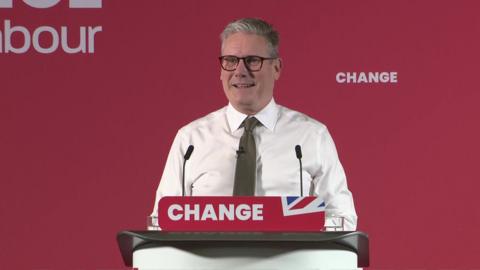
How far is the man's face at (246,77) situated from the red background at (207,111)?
2.57 ft

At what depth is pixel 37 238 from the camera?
436cm

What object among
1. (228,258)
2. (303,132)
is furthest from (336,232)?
(303,132)

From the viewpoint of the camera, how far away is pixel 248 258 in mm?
2381

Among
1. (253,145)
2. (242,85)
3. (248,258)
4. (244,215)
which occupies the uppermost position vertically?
(242,85)

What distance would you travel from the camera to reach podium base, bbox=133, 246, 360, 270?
7.80ft

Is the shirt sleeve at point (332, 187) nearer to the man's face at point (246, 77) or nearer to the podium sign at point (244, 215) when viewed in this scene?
the man's face at point (246, 77)

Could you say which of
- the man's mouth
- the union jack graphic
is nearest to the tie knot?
the man's mouth

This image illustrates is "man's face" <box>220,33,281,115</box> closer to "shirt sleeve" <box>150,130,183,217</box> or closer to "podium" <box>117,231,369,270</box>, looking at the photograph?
"shirt sleeve" <box>150,130,183,217</box>

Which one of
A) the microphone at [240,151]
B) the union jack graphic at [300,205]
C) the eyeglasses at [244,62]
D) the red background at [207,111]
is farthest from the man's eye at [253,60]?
the union jack graphic at [300,205]

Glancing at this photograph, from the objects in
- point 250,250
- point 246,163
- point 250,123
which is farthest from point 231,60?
point 250,250

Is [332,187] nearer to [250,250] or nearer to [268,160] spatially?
[268,160]

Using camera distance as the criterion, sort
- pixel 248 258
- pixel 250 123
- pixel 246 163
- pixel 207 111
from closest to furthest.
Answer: pixel 248 258 → pixel 246 163 → pixel 250 123 → pixel 207 111

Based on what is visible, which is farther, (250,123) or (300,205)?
(250,123)

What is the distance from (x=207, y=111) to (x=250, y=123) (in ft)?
2.75
